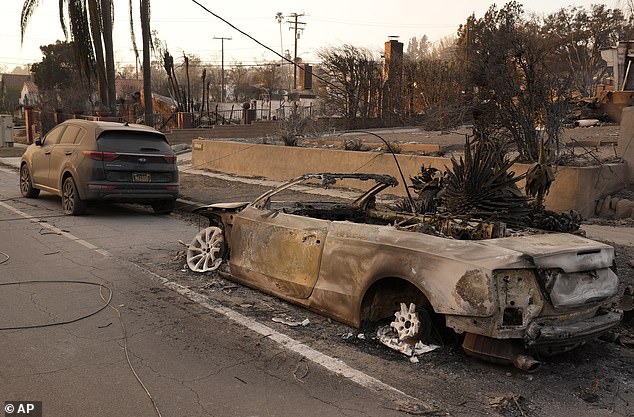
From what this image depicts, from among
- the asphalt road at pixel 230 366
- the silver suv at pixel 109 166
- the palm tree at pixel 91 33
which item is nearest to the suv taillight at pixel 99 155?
the silver suv at pixel 109 166

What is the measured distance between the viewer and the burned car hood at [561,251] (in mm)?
4195

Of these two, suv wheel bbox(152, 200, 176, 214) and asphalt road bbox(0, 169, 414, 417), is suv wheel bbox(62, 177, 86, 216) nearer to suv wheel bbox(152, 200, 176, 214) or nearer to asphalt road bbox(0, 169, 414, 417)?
suv wheel bbox(152, 200, 176, 214)

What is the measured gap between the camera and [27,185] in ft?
43.1

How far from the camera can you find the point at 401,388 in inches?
162

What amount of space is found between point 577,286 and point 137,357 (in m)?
3.28

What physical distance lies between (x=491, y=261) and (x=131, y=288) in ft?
13.1

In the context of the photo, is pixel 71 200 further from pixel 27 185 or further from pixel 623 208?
pixel 623 208

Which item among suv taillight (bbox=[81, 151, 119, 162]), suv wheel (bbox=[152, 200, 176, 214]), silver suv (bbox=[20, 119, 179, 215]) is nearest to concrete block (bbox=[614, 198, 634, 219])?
silver suv (bbox=[20, 119, 179, 215])

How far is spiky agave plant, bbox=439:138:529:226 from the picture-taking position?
632cm

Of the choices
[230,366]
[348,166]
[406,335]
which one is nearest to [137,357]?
[230,366]

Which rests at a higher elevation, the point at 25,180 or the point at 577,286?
the point at 577,286

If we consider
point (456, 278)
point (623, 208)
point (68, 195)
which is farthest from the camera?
point (68, 195)

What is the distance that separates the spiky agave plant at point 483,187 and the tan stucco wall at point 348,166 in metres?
3.65

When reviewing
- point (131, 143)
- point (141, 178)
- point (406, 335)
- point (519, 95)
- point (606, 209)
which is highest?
point (519, 95)
